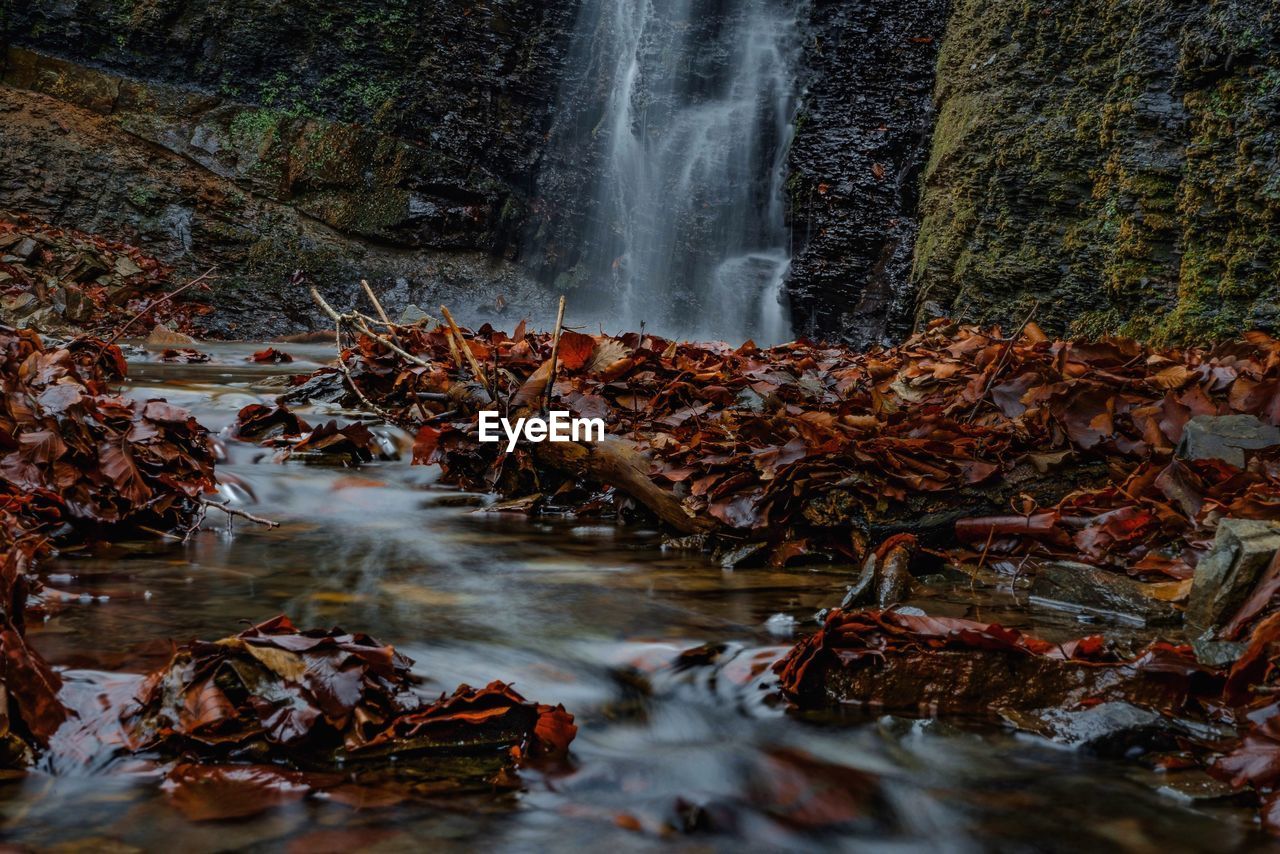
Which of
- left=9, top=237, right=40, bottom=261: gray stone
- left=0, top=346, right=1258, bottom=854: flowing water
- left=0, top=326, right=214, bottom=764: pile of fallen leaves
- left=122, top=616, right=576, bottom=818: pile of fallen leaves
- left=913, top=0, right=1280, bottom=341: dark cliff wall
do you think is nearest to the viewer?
left=0, top=346, right=1258, bottom=854: flowing water

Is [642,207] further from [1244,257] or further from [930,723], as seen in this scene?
[930,723]

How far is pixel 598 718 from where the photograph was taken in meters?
1.79

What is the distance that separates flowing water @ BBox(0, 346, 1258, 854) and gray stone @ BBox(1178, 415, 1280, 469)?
0.96 m

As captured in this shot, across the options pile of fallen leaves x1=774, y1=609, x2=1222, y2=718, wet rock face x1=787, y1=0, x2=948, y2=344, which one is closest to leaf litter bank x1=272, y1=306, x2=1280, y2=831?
pile of fallen leaves x1=774, y1=609, x2=1222, y2=718

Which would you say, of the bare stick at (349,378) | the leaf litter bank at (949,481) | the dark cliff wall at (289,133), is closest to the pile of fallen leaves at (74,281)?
the dark cliff wall at (289,133)

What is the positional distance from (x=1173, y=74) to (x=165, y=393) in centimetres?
671

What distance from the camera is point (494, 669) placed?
6.48 feet

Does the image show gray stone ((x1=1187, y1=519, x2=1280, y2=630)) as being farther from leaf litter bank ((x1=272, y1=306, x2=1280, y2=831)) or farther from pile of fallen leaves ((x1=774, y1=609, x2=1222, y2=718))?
pile of fallen leaves ((x1=774, y1=609, x2=1222, y2=718))

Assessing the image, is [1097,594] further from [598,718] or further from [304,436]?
[304,436]

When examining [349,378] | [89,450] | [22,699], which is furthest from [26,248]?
[22,699]

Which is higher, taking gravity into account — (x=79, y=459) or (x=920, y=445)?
(x=920, y=445)

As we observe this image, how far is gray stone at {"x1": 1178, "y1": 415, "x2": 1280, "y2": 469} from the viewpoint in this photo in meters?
2.71
